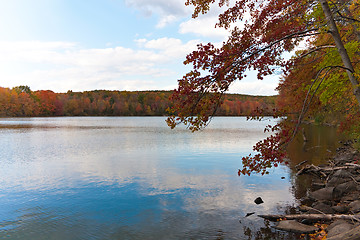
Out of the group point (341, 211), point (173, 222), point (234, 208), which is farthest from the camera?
point (234, 208)

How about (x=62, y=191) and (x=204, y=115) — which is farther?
(x=62, y=191)

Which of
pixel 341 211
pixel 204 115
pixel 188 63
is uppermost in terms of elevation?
pixel 188 63

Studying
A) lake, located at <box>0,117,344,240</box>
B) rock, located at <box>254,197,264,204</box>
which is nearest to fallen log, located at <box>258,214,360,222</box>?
lake, located at <box>0,117,344,240</box>

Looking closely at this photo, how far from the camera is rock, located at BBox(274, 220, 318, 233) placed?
948 centimetres

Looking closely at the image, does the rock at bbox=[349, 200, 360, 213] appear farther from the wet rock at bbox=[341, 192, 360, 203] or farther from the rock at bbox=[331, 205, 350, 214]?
the wet rock at bbox=[341, 192, 360, 203]

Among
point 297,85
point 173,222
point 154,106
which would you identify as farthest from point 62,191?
point 154,106

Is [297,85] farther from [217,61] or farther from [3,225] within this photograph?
[3,225]

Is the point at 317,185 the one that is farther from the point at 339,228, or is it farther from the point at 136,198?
the point at 136,198

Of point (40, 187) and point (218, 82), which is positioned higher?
point (218, 82)

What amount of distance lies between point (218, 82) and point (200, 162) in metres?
18.5

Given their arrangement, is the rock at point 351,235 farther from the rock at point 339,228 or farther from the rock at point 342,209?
the rock at point 342,209

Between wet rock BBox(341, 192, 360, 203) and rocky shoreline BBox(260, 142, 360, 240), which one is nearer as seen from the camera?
rocky shoreline BBox(260, 142, 360, 240)

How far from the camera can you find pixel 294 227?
9.77m

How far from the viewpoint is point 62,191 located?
1576cm
